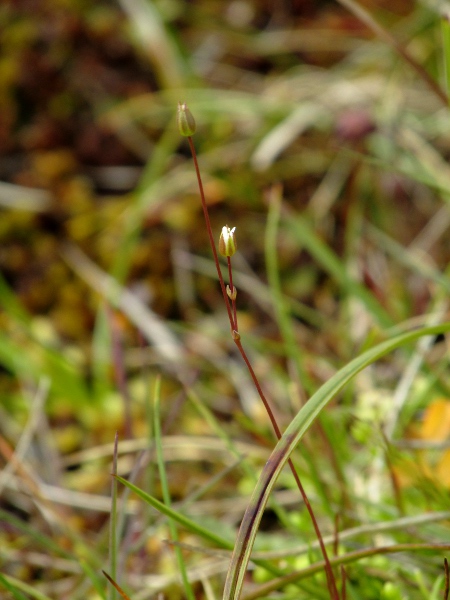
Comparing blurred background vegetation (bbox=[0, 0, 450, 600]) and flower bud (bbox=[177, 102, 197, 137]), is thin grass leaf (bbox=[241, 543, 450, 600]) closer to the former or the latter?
blurred background vegetation (bbox=[0, 0, 450, 600])

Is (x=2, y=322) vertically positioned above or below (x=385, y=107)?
below

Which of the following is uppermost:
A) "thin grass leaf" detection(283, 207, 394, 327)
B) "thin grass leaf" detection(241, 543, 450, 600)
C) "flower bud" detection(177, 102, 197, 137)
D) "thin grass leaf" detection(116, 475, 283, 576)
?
"flower bud" detection(177, 102, 197, 137)

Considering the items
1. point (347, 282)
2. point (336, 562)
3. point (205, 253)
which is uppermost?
point (205, 253)

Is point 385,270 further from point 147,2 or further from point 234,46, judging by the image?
point 147,2

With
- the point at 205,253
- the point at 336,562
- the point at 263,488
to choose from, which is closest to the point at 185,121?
the point at 263,488

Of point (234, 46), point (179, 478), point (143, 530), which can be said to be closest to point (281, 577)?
point (143, 530)

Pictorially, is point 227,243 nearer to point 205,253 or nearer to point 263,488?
point 263,488

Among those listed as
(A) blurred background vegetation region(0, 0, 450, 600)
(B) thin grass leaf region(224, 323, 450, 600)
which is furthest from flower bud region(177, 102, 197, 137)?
(A) blurred background vegetation region(0, 0, 450, 600)

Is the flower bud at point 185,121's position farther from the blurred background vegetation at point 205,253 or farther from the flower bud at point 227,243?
the blurred background vegetation at point 205,253
